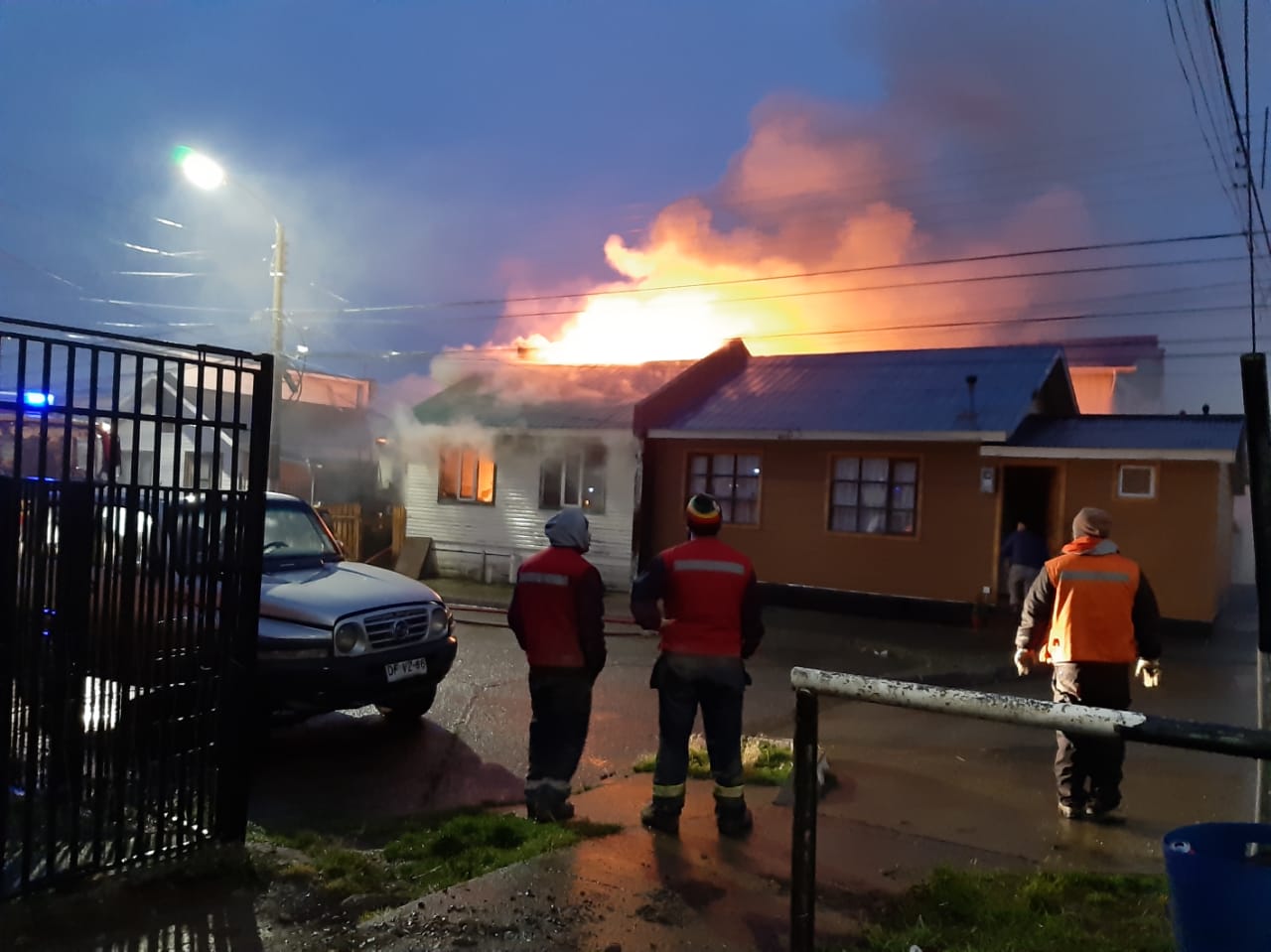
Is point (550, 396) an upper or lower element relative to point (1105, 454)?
upper

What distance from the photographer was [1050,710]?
8.88ft

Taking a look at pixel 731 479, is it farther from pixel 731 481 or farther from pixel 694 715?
pixel 694 715

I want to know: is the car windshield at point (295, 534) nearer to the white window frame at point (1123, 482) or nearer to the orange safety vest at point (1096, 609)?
the orange safety vest at point (1096, 609)

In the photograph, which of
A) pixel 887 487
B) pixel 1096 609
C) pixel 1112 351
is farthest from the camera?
pixel 1112 351

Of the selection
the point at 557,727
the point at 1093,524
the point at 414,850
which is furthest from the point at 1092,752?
the point at 414,850

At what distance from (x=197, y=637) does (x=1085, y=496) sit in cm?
1280

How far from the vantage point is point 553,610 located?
5516 mm

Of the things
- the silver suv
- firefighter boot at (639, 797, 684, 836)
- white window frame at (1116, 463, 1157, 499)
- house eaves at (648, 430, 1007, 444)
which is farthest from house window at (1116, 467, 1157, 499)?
firefighter boot at (639, 797, 684, 836)

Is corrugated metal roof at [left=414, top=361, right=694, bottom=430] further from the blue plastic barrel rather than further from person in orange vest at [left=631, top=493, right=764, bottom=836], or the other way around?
the blue plastic barrel

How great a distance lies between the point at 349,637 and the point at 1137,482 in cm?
1144

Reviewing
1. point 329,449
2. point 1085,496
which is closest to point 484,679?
point 1085,496

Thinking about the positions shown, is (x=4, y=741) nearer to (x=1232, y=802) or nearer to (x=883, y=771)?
(x=883, y=771)

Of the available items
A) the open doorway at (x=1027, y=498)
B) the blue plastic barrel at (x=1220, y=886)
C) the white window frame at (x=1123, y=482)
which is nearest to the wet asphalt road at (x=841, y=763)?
the blue plastic barrel at (x=1220, y=886)

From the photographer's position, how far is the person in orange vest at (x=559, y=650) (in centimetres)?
548
